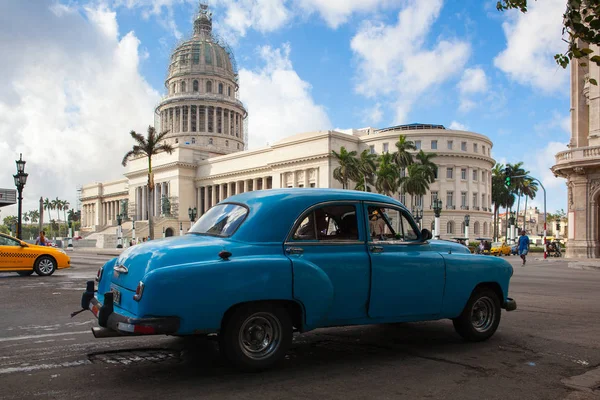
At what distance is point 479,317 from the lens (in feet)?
22.5

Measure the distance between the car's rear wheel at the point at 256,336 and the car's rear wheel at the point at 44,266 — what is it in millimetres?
14245

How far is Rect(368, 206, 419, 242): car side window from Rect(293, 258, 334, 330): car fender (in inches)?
35.6

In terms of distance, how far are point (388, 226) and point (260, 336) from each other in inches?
76.7

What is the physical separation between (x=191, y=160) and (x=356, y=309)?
96.7 metres

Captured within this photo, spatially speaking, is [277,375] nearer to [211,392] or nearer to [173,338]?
[211,392]

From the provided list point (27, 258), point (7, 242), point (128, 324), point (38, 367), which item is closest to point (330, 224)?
point (128, 324)

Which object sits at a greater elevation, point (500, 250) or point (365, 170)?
point (365, 170)

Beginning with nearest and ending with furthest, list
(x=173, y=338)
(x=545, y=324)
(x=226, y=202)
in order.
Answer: (x=226, y=202) < (x=173, y=338) < (x=545, y=324)

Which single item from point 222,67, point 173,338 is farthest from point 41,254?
point 222,67

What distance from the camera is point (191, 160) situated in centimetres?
9975

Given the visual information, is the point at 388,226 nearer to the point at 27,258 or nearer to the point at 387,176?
the point at 27,258

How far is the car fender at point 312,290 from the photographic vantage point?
5172 mm

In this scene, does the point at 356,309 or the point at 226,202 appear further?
the point at 226,202

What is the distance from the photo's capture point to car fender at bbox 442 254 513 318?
634 cm
